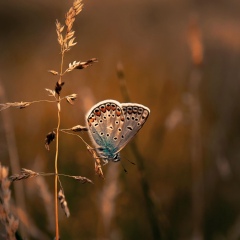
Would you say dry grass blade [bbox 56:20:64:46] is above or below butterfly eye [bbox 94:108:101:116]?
above

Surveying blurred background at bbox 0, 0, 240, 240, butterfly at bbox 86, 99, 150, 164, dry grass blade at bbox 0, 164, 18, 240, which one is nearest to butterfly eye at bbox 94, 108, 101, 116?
butterfly at bbox 86, 99, 150, 164

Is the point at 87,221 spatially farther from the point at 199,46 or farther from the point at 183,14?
the point at 183,14

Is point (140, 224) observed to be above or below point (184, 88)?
below

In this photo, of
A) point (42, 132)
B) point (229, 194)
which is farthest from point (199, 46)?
point (42, 132)

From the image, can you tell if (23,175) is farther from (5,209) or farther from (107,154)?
(107,154)

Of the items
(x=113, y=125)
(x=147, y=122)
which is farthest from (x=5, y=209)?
(x=147, y=122)

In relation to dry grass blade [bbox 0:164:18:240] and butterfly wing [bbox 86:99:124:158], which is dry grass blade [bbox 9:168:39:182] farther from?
butterfly wing [bbox 86:99:124:158]
